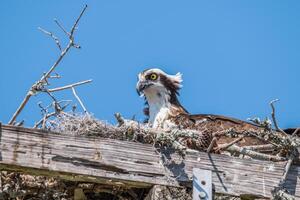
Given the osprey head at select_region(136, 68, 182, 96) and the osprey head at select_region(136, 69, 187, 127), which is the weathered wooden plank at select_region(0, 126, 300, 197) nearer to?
the osprey head at select_region(136, 69, 187, 127)

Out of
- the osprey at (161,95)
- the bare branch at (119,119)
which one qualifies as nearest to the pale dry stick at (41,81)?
the bare branch at (119,119)

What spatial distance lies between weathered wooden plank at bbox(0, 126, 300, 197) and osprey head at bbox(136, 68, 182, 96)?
559 cm

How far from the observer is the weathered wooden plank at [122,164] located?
386 centimetres

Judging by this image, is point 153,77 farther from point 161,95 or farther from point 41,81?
point 41,81

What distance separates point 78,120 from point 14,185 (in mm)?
585

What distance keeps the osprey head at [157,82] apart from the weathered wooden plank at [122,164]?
5.59 m

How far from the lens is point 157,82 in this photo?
993cm

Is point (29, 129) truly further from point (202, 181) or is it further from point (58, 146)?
point (202, 181)

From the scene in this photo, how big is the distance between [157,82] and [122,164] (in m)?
5.95

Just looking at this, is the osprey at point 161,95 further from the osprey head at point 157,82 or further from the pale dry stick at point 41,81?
the pale dry stick at point 41,81

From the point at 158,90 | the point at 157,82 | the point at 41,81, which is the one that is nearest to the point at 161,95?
the point at 158,90

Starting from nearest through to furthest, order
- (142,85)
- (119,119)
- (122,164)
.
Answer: (122,164), (119,119), (142,85)

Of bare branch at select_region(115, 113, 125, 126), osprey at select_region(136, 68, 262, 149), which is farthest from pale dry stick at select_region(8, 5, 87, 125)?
osprey at select_region(136, 68, 262, 149)

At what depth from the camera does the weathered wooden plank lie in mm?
3863
